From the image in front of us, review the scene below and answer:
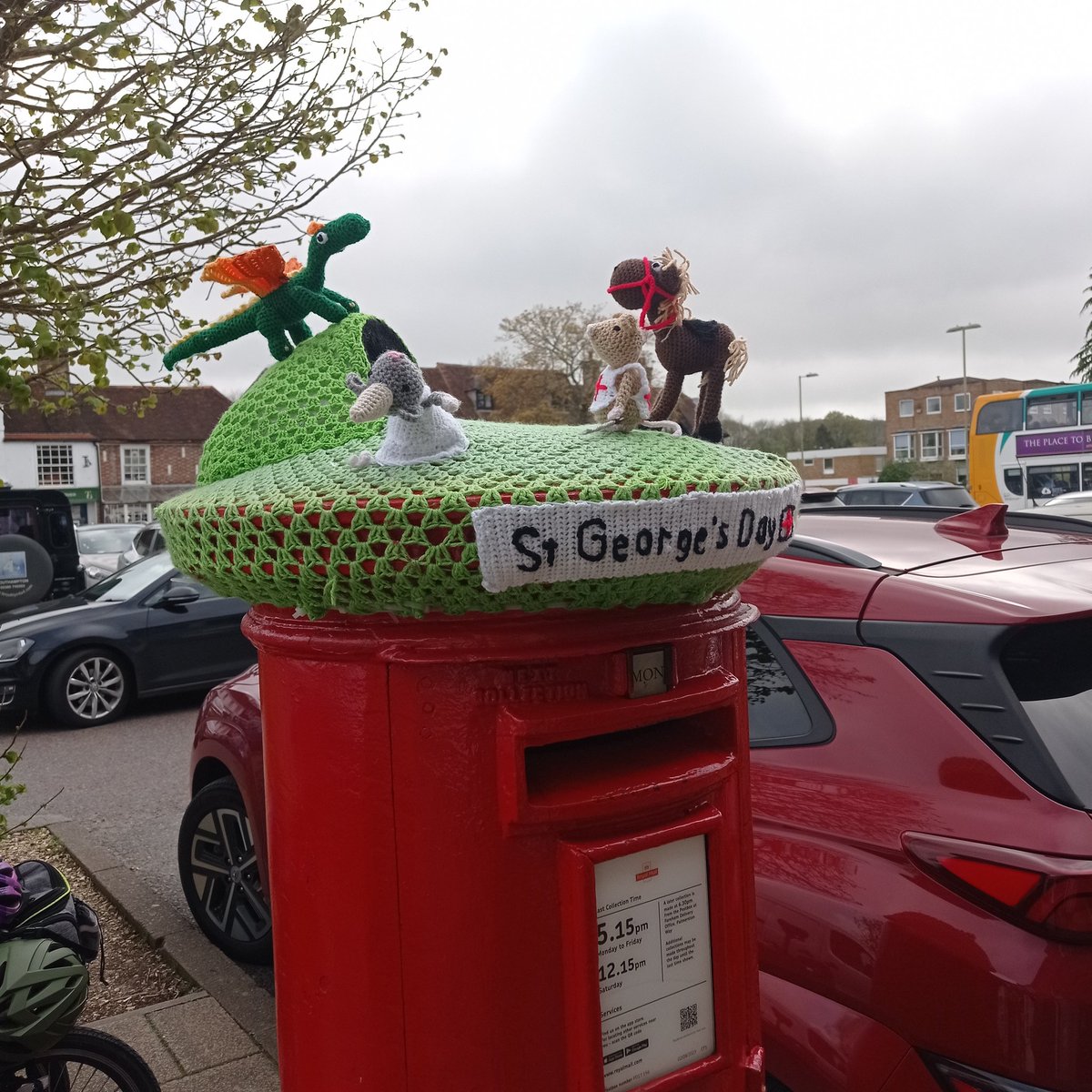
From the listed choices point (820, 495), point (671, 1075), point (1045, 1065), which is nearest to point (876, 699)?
point (1045, 1065)

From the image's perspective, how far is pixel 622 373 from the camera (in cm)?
135

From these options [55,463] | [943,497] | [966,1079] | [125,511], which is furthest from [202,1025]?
[125,511]

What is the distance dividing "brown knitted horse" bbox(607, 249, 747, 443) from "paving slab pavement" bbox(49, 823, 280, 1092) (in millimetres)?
2352

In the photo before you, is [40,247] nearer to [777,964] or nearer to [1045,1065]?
[777,964]

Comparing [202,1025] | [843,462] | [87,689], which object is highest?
[843,462]

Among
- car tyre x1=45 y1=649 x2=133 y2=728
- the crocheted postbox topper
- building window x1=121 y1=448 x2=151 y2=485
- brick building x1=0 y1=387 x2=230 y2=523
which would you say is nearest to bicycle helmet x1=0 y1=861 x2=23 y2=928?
the crocheted postbox topper

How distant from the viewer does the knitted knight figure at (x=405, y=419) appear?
1.13m

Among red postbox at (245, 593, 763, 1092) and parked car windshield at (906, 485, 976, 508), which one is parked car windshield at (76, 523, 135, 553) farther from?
red postbox at (245, 593, 763, 1092)

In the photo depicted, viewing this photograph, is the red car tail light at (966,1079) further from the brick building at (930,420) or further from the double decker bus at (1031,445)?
the brick building at (930,420)

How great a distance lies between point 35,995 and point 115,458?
157 ft

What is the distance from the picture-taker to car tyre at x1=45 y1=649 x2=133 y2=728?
814cm

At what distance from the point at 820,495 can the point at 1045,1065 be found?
635cm

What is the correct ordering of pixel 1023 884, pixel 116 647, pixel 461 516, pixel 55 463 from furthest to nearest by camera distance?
pixel 55 463
pixel 116 647
pixel 1023 884
pixel 461 516

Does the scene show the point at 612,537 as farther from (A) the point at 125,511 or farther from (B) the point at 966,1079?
(A) the point at 125,511
